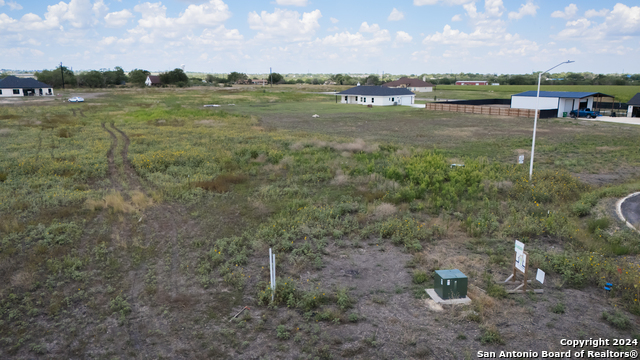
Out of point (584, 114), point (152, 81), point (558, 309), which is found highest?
point (152, 81)

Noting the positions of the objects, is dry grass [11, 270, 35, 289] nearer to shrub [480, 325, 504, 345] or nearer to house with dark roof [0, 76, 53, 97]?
shrub [480, 325, 504, 345]

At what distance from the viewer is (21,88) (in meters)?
88.1

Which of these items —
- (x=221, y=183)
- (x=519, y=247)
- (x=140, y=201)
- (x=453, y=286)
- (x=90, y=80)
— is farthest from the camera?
(x=90, y=80)

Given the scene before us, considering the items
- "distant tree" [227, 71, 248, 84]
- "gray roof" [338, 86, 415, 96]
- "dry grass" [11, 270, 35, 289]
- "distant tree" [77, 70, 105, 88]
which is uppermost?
"distant tree" [227, 71, 248, 84]

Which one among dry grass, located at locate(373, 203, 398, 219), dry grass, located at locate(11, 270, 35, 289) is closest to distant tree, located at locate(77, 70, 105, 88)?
dry grass, located at locate(11, 270, 35, 289)

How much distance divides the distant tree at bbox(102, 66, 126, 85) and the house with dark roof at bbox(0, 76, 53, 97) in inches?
1623

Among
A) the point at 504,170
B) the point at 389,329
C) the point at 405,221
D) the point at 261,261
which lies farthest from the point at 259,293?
the point at 504,170

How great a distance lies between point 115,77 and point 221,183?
456ft

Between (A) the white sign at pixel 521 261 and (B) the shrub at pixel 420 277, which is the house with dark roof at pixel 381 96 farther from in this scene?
(A) the white sign at pixel 521 261

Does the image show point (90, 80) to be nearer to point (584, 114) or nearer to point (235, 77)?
point (235, 77)

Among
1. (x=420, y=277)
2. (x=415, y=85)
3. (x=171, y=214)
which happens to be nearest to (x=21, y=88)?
(x=171, y=214)

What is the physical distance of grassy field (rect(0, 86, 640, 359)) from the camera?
28.9ft

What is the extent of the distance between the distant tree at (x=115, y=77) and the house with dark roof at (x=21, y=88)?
4121 cm

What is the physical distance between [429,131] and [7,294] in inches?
1432
